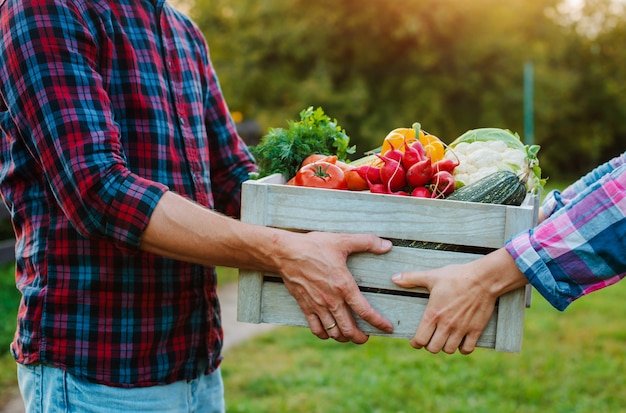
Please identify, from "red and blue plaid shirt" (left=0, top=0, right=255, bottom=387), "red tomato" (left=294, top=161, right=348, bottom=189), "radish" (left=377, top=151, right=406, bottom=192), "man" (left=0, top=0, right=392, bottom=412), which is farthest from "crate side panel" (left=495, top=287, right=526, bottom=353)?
"red and blue plaid shirt" (left=0, top=0, right=255, bottom=387)

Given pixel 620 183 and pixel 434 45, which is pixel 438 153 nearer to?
pixel 620 183

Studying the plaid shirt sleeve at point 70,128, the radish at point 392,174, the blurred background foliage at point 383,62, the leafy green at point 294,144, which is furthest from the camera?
the blurred background foliage at point 383,62

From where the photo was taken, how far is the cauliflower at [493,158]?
7.54 ft

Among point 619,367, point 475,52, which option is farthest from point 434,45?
point 619,367

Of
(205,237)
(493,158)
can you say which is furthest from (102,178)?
(493,158)

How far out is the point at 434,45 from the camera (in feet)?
71.5

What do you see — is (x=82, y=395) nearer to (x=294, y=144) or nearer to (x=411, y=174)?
(x=294, y=144)

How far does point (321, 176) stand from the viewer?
7.43ft

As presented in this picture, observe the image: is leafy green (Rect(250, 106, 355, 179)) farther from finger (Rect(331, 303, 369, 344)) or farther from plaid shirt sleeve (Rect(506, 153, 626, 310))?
plaid shirt sleeve (Rect(506, 153, 626, 310))

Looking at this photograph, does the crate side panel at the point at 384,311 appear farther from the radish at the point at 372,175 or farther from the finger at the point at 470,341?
the radish at the point at 372,175

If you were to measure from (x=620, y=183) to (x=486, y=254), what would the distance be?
41 centimetres

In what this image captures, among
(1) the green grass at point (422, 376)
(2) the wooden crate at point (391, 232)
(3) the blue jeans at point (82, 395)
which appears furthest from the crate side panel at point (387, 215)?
(1) the green grass at point (422, 376)

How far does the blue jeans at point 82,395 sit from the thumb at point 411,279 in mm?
809

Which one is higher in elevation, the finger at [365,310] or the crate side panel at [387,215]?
the crate side panel at [387,215]
